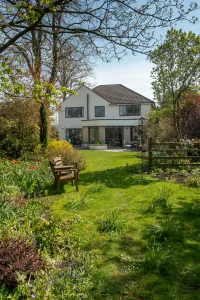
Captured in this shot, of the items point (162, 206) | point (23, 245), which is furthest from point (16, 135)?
point (23, 245)

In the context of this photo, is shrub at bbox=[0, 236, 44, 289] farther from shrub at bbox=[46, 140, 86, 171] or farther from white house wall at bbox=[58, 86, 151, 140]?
white house wall at bbox=[58, 86, 151, 140]

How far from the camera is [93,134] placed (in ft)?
113

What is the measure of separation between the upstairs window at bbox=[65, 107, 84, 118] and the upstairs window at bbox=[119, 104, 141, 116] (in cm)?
540

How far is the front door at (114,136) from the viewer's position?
34281mm

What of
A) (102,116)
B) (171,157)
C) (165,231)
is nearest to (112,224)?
(165,231)

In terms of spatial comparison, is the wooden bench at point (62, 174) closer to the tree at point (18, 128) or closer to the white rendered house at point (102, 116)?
the tree at point (18, 128)

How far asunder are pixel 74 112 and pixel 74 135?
3.18 metres

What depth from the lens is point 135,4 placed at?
5.14 metres

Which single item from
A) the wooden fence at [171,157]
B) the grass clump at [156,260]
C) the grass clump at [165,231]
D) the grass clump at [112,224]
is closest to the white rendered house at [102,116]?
the wooden fence at [171,157]

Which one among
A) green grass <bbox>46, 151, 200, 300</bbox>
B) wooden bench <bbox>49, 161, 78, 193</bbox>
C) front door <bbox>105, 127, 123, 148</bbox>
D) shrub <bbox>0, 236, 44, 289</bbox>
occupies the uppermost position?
front door <bbox>105, 127, 123, 148</bbox>

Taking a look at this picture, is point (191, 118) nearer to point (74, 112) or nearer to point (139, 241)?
point (139, 241)

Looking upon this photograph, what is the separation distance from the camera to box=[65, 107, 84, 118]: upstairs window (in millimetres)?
35375

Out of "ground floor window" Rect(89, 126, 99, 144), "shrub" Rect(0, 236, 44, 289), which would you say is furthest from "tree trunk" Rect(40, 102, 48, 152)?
"ground floor window" Rect(89, 126, 99, 144)

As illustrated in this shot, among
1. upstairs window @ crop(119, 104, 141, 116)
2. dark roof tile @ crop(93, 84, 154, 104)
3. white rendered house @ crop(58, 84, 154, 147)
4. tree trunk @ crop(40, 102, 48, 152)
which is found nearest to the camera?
tree trunk @ crop(40, 102, 48, 152)
